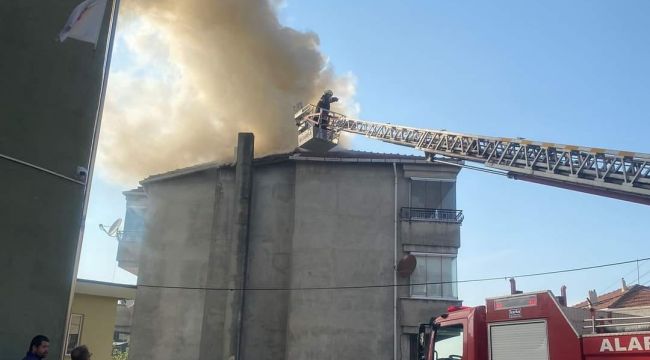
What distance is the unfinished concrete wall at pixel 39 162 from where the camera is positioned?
762 cm

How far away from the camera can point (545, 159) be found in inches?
636

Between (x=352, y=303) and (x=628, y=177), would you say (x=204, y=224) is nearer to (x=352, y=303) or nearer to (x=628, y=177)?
(x=352, y=303)

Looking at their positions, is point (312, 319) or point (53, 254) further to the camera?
point (312, 319)

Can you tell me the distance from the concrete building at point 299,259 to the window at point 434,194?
0.12 ft

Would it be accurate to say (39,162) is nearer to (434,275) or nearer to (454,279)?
(434,275)

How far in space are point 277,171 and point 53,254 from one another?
15172 mm

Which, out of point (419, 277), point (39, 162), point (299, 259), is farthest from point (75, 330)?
point (419, 277)

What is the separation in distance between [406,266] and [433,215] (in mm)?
2229

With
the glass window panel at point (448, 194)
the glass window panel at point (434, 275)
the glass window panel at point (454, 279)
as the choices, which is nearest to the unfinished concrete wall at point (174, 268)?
→ the glass window panel at point (434, 275)

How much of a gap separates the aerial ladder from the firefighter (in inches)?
149

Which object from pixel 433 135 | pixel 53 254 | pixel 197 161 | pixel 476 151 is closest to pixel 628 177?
pixel 476 151

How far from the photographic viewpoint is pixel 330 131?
2791cm

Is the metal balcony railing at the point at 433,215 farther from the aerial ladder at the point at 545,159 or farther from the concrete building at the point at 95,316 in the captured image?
the concrete building at the point at 95,316

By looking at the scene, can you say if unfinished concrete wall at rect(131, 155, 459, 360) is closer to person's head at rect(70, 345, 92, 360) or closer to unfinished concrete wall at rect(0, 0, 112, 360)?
unfinished concrete wall at rect(0, 0, 112, 360)
